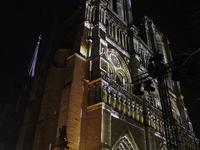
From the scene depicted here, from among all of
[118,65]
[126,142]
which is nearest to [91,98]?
[126,142]

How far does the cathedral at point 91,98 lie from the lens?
47.7ft

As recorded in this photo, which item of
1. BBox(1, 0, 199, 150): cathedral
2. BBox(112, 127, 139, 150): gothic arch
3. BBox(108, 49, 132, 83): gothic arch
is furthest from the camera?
BBox(108, 49, 132, 83): gothic arch

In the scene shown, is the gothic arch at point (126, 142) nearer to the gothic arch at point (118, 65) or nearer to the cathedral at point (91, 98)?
the cathedral at point (91, 98)

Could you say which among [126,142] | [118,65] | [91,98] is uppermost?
[118,65]

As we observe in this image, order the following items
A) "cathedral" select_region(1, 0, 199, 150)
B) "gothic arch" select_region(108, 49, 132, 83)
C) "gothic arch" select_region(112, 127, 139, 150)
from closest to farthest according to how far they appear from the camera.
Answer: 1. "cathedral" select_region(1, 0, 199, 150)
2. "gothic arch" select_region(112, 127, 139, 150)
3. "gothic arch" select_region(108, 49, 132, 83)

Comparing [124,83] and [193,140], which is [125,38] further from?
[193,140]

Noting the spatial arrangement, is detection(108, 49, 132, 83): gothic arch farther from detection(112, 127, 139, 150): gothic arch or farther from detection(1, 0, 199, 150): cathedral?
detection(112, 127, 139, 150): gothic arch

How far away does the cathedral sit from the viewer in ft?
47.7

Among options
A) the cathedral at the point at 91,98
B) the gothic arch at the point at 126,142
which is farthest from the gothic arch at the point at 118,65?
the gothic arch at the point at 126,142

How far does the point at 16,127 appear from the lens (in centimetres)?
2116

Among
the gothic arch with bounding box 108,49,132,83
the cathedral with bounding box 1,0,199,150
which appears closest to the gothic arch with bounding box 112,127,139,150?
the cathedral with bounding box 1,0,199,150

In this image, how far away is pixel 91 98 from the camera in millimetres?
15953

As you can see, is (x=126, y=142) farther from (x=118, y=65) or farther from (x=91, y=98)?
(x=118, y=65)

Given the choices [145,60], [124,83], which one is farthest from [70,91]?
[145,60]
